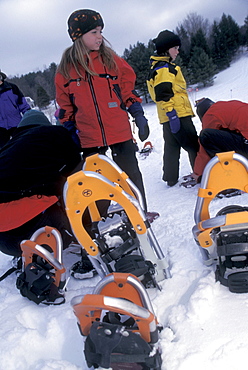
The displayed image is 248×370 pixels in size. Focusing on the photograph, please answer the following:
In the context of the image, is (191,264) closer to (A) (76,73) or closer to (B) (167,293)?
(B) (167,293)

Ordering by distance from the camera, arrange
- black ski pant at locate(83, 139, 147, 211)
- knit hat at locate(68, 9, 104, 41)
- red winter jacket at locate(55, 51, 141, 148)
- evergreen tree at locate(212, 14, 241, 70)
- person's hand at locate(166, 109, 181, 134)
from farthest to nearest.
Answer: evergreen tree at locate(212, 14, 241, 70) < person's hand at locate(166, 109, 181, 134) < black ski pant at locate(83, 139, 147, 211) < red winter jacket at locate(55, 51, 141, 148) < knit hat at locate(68, 9, 104, 41)

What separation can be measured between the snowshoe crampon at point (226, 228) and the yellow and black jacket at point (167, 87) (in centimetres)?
222

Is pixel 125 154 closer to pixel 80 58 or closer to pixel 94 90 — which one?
pixel 94 90

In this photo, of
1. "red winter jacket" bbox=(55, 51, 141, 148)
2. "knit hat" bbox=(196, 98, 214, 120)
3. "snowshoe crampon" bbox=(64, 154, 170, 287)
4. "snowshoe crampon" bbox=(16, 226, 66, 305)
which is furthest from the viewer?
"knit hat" bbox=(196, 98, 214, 120)

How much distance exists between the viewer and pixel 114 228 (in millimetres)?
2160

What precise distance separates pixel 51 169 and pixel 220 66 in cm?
3900

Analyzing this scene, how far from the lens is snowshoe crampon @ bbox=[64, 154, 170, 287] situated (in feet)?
6.13

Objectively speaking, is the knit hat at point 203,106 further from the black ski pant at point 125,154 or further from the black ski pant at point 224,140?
the black ski pant at point 125,154

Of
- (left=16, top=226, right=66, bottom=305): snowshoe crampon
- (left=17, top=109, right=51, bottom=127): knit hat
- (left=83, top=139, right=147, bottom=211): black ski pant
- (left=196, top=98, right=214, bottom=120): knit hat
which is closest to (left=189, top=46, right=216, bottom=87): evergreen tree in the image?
(left=196, top=98, right=214, bottom=120): knit hat

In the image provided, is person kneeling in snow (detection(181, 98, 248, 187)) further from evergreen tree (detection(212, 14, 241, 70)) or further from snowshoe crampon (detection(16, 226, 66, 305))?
evergreen tree (detection(212, 14, 241, 70))

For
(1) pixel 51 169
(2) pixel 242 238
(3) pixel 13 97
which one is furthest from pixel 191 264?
(3) pixel 13 97

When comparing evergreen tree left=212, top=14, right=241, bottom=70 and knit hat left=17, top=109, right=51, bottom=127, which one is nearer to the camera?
knit hat left=17, top=109, right=51, bottom=127

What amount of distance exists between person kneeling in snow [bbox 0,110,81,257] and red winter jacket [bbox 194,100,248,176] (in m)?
1.61

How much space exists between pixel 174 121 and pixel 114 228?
7.51ft
